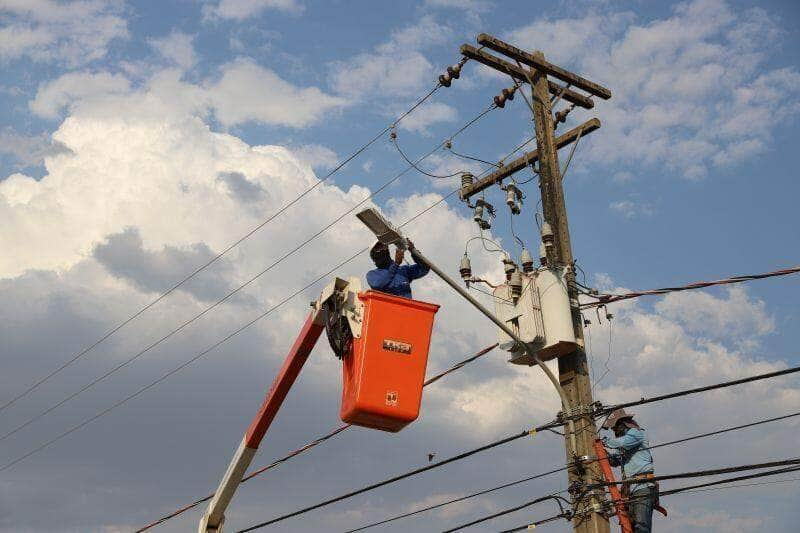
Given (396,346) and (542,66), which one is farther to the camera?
(542,66)

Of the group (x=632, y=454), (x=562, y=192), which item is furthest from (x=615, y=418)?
(x=562, y=192)

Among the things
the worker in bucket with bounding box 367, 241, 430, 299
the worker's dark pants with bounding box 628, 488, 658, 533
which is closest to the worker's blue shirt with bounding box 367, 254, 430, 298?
the worker in bucket with bounding box 367, 241, 430, 299

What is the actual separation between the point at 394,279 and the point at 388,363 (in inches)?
59.5

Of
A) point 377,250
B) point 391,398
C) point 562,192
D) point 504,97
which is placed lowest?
point 391,398

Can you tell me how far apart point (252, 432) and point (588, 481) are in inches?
179

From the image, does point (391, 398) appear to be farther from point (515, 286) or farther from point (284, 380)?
point (515, 286)

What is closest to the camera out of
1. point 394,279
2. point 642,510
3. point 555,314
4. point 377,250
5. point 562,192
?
point 394,279

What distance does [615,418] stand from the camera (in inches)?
461

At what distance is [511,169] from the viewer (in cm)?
1498

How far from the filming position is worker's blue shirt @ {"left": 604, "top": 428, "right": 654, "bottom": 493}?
1148 cm

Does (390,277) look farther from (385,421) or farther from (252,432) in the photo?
(252,432)

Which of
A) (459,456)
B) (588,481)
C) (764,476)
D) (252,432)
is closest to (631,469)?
(588,481)

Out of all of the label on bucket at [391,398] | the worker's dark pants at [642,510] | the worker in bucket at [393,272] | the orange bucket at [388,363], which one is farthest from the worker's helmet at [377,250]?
the worker's dark pants at [642,510]

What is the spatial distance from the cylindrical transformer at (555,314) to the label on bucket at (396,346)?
3.60 meters
